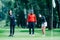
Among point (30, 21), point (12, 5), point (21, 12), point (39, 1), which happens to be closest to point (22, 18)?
point (21, 12)

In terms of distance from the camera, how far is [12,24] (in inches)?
1032

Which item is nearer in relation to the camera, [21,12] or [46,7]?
[46,7]

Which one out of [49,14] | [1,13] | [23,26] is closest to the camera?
[49,14]

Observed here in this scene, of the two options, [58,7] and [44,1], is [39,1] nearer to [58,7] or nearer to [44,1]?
[44,1]

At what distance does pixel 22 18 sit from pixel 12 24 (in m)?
36.6

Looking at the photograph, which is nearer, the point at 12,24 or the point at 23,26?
the point at 12,24

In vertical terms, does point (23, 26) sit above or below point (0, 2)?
below

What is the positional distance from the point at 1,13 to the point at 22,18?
15.2 m

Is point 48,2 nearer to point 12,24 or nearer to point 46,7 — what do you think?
point 46,7

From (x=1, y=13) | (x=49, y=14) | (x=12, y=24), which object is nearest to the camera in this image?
(x=12, y=24)

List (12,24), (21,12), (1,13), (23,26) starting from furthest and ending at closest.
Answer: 1. (1,13)
2. (23,26)
3. (21,12)
4. (12,24)

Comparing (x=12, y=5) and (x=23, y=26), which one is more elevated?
(x=12, y=5)

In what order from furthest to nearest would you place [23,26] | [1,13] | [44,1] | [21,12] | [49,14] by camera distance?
[1,13], [23,26], [21,12], [49,14], [44,1]

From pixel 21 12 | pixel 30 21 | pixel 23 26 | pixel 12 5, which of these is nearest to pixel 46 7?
pixel 12 5
